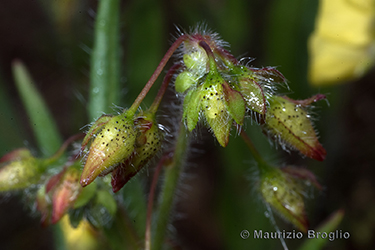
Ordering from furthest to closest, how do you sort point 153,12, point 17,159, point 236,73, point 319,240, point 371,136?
point 371,136, point 153,12, point 319,240, point 17,159, point 236,73

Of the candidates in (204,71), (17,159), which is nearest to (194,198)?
(17,159)

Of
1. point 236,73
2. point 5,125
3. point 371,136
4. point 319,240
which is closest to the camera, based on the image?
point 236,73

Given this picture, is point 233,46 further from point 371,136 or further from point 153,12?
point 371,136

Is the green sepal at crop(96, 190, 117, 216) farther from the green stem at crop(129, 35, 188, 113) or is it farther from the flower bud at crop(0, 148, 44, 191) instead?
the green stem at crop(129, 35, 188, 113)

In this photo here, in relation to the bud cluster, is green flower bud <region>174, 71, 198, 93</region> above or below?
above

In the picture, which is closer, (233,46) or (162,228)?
(162,228)

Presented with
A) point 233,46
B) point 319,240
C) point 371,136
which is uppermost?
point 233,46

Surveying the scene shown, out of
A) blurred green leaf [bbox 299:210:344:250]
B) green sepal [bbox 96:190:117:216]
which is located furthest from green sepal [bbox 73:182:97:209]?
blurred green leaf [bbox 299:210:344:250]

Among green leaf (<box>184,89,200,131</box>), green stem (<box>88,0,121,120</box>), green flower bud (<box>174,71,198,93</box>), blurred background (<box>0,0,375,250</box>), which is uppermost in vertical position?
green flower bud (<box>174,71,198,93</box>)
